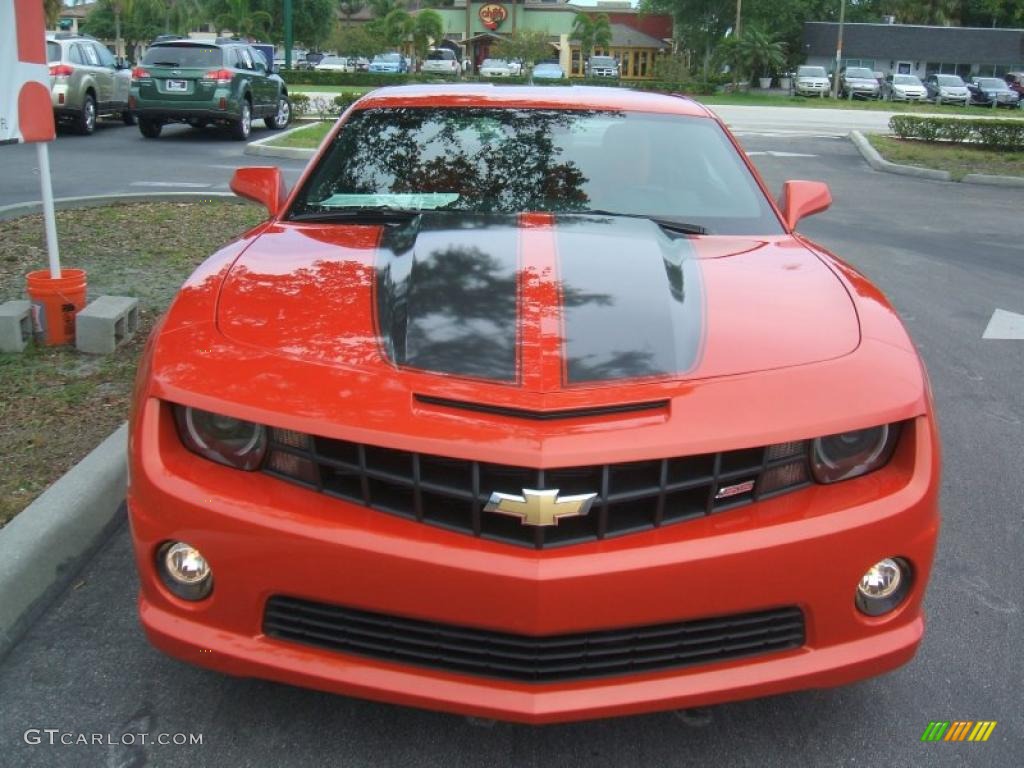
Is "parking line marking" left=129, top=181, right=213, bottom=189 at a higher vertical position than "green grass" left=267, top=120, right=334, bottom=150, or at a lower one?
lower

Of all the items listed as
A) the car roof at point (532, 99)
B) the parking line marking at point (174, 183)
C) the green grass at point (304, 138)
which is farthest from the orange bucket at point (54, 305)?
the green grass at point (304, 138)

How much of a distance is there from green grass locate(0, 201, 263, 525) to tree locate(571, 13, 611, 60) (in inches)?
2540

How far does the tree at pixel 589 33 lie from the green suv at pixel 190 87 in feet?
184

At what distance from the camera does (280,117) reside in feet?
67.2

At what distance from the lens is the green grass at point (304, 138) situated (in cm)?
1622

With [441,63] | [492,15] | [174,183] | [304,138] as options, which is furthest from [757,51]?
[174,183]

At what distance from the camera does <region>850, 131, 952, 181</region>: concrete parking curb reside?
15570 mm

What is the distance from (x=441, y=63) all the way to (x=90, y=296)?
5521 centimetres

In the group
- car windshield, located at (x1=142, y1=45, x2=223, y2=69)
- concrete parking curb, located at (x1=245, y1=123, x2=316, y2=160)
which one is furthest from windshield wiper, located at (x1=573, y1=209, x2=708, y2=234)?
car windshield, located at (x1=142, y1=45, x2=223, y2=69)

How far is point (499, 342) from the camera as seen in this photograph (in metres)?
2.35

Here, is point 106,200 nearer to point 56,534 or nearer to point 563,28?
point 56,534

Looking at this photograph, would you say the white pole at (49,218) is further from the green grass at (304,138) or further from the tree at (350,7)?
the tree at (350,7)

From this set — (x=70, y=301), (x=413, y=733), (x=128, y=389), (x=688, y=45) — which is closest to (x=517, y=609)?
(x=413, y=733)

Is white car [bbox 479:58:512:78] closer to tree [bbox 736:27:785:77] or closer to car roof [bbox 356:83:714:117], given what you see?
tree [bbox 736:27:785:77]
